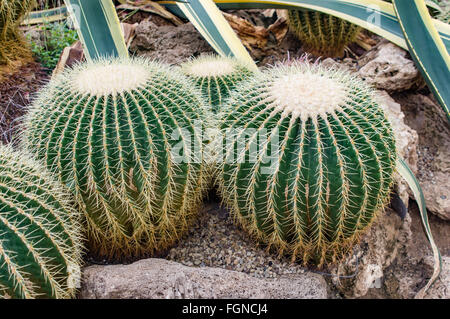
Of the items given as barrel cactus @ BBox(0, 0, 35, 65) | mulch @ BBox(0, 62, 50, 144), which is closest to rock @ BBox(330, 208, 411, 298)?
mulch @ BBox(0, 62, 50, 144)

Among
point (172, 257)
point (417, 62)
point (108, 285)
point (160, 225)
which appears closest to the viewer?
point (108, 285)

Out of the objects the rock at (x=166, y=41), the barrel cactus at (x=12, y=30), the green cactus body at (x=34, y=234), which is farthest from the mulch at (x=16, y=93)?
the green cactus body at (x=34, y=234)

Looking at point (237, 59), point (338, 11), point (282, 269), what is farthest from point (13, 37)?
point (282, 269)

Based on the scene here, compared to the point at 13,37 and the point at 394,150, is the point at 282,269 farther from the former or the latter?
the point at 13,37

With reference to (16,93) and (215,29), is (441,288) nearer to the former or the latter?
(215,29)

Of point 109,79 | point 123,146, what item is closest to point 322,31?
point 109,79

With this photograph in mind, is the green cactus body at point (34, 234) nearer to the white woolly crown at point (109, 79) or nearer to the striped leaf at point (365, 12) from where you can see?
the white woolly crown at point (109, 79)

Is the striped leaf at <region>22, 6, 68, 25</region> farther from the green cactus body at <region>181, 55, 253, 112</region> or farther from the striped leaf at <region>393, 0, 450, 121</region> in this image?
the striped leaf at <region>393, 0, 450, 121</region>
